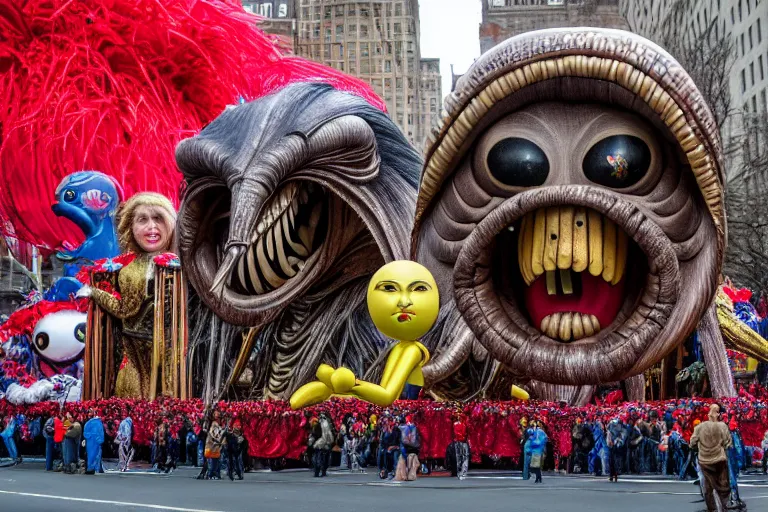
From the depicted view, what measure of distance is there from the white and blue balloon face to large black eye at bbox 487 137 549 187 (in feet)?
30.1

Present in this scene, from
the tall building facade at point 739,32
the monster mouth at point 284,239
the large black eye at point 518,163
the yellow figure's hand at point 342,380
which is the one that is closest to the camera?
the yellow figure's hand at point 342,380

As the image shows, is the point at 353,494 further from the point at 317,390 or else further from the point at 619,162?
the point at 619,162

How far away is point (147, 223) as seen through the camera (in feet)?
35.5

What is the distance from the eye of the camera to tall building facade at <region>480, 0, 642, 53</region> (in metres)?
39.8

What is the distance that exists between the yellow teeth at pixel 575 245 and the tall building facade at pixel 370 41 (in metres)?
51.0

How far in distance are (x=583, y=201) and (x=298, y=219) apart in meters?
4.24

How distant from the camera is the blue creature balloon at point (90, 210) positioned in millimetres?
12734

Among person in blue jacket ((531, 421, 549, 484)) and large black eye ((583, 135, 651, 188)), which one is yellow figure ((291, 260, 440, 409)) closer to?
large black eye ((583, 135, 651, 188))

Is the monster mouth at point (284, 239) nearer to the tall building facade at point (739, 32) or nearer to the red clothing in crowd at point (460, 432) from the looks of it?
the red clothing in crowd at point (460, 432)

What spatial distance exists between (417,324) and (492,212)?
62 cm

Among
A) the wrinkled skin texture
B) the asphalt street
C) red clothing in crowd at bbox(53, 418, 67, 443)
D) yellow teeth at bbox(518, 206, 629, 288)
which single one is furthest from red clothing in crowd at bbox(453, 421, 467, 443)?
red clothing in crowd at bbox(53, 418, 67, 443)

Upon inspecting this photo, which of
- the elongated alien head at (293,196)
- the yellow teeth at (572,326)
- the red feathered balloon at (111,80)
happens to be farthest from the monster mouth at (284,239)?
the red feathered balloon at (111,80)

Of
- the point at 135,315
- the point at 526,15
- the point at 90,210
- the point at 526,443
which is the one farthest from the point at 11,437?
the point at 526,15

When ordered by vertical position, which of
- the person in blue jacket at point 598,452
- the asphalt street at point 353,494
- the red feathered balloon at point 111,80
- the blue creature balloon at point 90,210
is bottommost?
the asphalt street at point 353,494
